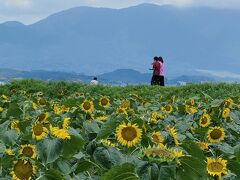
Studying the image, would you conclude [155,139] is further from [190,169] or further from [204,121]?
[204,121]

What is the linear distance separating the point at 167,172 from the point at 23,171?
60cm

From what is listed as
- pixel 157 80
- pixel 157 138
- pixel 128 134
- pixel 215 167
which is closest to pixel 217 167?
pixel 215 167

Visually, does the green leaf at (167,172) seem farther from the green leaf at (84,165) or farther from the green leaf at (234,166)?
the green leaf at (234,166)

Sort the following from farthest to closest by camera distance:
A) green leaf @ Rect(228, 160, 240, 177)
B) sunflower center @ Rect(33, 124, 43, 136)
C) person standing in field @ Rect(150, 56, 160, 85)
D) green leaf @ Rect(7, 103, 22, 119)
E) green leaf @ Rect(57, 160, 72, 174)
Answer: person standing in field @ Rect(150, 56, 160, 85) → green leaf @ Rect(7, 103, 22, 119) → sunflower center @ Rect(33, 124, 43, 136) → green leaf @ Rect(228, 160, 240, 177) → green leaf @ Rect(57, 160, 72, 174)

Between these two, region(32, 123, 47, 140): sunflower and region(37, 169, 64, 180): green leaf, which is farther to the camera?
region(32, 123, 47, 140): sunflower

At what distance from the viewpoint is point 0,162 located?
122 inches

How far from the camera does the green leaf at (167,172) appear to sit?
8.02ft

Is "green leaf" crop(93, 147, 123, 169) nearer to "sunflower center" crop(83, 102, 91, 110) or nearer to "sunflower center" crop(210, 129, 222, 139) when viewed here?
"sunflower center" crop(210, 129, 222, 139)

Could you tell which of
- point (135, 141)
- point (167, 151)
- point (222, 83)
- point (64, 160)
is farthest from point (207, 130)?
point (222, 83)

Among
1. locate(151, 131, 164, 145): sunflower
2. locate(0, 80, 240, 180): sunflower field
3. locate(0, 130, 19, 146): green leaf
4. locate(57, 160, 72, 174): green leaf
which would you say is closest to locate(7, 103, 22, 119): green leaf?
locate(0, 80, 240, 180): sunflower field

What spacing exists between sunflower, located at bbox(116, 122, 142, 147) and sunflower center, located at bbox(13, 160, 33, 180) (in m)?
0.69

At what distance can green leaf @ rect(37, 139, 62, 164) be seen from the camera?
9.66 feet

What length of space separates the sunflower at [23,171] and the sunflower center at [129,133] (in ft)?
2.36

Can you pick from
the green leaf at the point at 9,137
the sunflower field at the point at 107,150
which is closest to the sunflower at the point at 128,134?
the sunflower field at the point at 107,150
